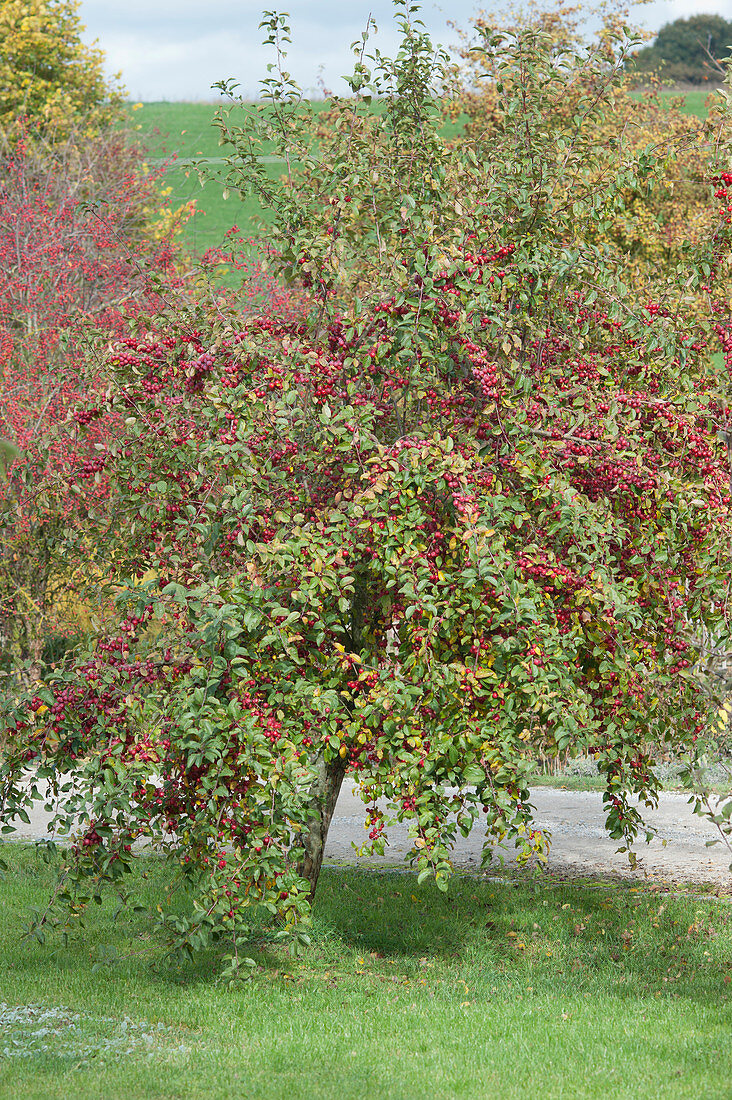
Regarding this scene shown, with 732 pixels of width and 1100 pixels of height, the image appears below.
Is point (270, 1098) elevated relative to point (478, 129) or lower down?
lower down

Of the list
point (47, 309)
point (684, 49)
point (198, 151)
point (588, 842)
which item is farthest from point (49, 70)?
point (684, 49)

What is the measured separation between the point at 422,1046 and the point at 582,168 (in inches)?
180

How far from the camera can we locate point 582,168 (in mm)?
6031

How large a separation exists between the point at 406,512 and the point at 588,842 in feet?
17.9

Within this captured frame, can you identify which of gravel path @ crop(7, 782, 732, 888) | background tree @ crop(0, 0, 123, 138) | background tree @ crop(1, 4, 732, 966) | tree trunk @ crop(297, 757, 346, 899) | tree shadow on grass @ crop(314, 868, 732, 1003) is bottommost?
gravel path @ crop(7, 782, 732, 888)

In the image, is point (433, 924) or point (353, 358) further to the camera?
point (433, 924)

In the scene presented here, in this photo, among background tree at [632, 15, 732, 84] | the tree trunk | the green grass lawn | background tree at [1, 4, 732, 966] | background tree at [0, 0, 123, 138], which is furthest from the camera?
background tree at [632, 15, 732, 84]

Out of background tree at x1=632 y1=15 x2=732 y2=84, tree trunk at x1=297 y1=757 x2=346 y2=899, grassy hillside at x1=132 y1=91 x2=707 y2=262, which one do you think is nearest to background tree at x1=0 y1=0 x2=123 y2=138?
Answer: grassy hillside at x1=132 y1=91 x2=707 y2=262

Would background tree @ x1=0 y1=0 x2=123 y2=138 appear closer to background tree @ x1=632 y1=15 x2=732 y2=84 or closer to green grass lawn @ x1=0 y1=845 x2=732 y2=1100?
green grass lawn @ x1=0 y1=845 x2=732 y2=1100

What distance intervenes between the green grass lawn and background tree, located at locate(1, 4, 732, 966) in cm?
56

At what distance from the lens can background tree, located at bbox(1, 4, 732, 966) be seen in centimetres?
493

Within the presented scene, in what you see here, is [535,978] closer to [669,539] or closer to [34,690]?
[669,539]

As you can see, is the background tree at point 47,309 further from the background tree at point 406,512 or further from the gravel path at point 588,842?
the background tree at point 406,512

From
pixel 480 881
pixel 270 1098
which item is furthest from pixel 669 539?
pixel 480 881
